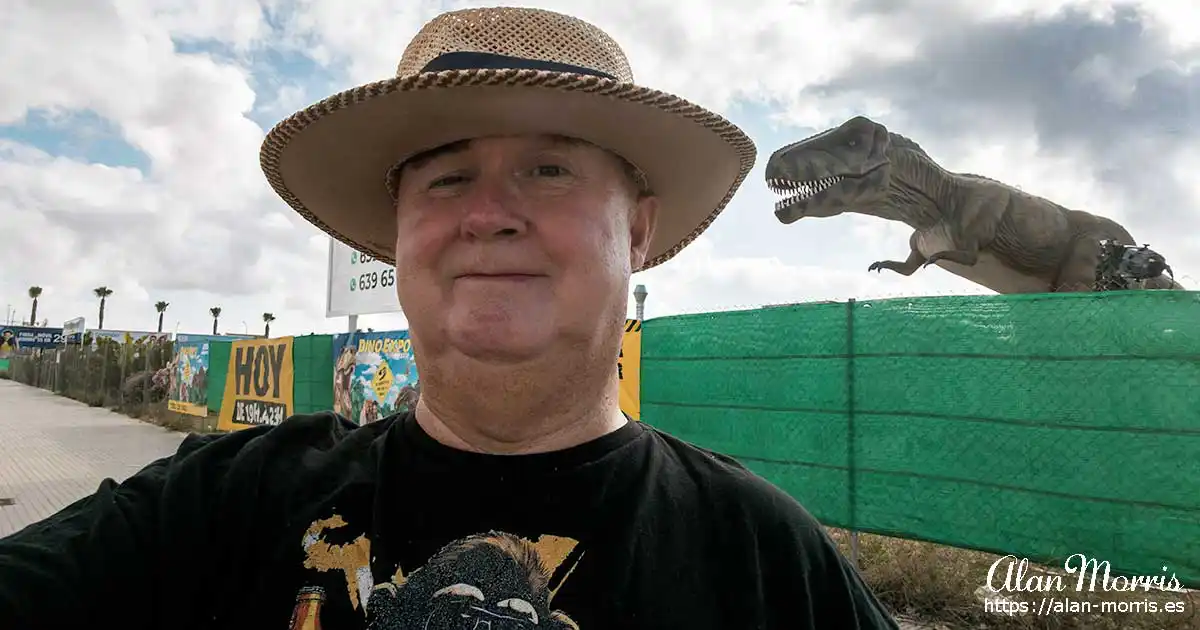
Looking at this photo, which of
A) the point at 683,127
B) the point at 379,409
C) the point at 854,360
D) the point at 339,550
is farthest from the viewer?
the point at 379,409

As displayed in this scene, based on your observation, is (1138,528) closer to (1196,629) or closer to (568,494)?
(1196,629)

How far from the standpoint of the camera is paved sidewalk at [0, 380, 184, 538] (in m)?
7.09

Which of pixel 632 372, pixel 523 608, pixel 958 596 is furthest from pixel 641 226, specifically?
pixel 632 372

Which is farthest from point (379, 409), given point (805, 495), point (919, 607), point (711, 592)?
point (711, 592)

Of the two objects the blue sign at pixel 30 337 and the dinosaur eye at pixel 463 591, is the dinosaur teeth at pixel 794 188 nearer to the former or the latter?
the dinosaur eye at pixel 463 591

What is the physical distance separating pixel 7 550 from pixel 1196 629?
4.71 metres

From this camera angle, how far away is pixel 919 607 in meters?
4.20

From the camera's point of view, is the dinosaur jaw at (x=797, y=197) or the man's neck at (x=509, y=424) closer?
the man's neck at (x=509, y=424)

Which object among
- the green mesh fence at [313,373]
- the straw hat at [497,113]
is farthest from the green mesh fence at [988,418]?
the green mesh fence at [313,373]

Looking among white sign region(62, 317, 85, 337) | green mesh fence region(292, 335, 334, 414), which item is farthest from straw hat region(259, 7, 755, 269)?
white sign region(62, 317, 85, 337)

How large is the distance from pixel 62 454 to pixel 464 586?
12.4 m

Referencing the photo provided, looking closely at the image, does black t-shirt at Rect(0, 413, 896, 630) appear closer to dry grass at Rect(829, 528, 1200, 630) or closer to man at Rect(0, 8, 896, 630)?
man at Rect(0, 8, 896, 630)

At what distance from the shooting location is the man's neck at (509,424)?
126cm

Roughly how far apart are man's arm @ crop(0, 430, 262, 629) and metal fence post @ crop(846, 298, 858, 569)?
3.93m
